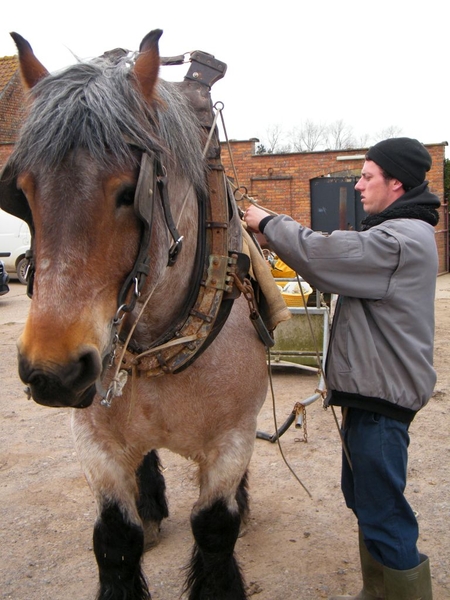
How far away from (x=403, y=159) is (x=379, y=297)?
1.74ft

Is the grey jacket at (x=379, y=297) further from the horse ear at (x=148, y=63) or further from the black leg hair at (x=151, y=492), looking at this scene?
the black leg hair at (x=151, y=492)

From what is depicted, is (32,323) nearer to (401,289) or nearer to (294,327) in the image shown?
(401,289)

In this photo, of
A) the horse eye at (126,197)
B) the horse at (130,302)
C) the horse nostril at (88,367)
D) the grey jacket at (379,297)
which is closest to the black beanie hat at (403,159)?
the grey jacket at (379,297)

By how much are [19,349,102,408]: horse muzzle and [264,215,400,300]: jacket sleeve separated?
937 millimetres

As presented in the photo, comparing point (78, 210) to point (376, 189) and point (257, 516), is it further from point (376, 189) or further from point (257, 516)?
point (257, 516)

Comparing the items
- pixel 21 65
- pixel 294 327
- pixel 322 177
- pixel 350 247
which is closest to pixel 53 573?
pixel 350 247

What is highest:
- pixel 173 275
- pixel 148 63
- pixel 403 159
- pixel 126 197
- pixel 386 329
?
pixel 148 63

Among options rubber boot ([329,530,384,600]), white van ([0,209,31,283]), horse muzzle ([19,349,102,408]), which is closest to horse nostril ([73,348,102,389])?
horse muzzle ([19,349,102,408])

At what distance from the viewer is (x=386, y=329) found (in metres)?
2.23

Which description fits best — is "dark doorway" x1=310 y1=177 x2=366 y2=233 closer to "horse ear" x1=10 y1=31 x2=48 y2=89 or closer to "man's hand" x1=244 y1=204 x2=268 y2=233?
"man's hand" x1=244 y1=204 x2=268 y2=233

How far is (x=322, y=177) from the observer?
630 inches

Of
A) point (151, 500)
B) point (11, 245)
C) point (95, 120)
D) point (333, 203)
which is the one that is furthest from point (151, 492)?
point (333, 203)

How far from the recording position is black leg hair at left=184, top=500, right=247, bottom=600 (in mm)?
2346

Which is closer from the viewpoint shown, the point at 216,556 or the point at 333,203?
the point at 216,556
